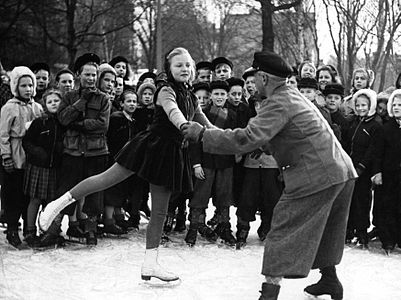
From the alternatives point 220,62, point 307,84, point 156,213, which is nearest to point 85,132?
point 156,213

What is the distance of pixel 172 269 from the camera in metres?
5.20

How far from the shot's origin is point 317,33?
17.8m

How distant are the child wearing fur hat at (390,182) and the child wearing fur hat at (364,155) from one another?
74 millimetres

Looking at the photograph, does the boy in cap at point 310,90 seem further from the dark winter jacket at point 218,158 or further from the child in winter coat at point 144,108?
A: the child in winter coat at point 144,108

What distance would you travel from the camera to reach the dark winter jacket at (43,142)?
226 inches

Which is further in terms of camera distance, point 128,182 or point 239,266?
point 128,182

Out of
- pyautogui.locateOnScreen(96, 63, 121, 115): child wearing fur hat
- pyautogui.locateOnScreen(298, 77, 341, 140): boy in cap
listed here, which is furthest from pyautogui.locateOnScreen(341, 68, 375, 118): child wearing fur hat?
pyautogui.locateOnScreen(96, 63, 121, 115): child wearing fur hat

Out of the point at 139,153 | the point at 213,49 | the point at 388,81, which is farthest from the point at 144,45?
the point at 139,153

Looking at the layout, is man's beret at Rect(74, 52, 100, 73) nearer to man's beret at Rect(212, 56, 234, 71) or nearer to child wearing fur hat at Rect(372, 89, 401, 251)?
man's beret at Rect(212, 56, 234, 71)

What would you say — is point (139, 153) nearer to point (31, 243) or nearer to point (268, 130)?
point (268, 130)

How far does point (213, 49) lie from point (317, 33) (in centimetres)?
1759

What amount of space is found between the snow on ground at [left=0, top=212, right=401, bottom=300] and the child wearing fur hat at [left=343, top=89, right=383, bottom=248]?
0.30 meters

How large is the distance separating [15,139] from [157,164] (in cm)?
195

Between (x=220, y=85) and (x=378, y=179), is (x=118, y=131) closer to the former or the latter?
(x=220, y=85)
